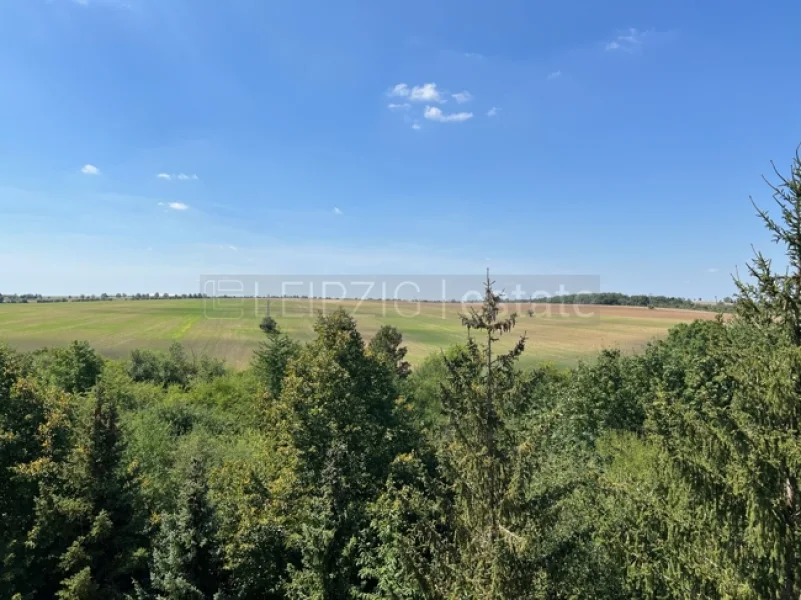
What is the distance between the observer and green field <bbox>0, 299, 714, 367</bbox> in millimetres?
60812

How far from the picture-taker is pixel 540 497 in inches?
324

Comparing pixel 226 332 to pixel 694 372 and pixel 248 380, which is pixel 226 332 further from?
pixel 694 372

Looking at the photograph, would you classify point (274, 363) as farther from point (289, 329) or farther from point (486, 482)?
point (289, 329)

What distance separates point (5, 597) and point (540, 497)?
1683cm

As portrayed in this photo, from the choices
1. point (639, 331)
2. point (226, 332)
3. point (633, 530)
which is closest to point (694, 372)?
point (633, 530)

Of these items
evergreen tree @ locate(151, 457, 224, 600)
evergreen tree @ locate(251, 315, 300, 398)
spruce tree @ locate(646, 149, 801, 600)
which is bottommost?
evergreen tree @ locate(151, 457, 224, 600)

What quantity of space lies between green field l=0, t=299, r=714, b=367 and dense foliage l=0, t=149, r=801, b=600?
97.6ft

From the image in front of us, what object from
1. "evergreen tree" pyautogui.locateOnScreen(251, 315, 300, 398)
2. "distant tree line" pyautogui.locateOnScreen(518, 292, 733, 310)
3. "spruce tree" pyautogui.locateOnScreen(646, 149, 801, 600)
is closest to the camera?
"spruce tree" pyautogui.locateOnScreen(646, 149, 801, 600)

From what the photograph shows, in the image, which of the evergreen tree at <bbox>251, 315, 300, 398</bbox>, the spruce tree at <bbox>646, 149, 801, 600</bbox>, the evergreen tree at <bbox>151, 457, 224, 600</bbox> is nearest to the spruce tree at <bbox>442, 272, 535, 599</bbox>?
the spruce tree at <bbox>646, 149, 801, 600</bbox>

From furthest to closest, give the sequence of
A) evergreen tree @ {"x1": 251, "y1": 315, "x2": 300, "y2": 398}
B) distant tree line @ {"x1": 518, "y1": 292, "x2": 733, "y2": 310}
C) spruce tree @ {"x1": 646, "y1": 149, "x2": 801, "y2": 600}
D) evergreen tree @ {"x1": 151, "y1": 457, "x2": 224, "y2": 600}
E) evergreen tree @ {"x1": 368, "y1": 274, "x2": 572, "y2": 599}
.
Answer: distant tree line @ {"x1": 518, "y1": 292, "x2": 733, "y2": 310}, evergreen tree @ {"x1": 251, "y1": 315, "x2": 300, "y2": 398}, evergreen tree @ {"x1": 151, "y1": 457, "x2": 224, "y2": 600}, evergreen tree @ {"x1": 368, "y1": 274, "x2": 572, "y2": 599}, spruce tree @ {"x1": 646, "y1": 149, "x2": 801, "y2": 600}

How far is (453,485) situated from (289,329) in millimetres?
66856

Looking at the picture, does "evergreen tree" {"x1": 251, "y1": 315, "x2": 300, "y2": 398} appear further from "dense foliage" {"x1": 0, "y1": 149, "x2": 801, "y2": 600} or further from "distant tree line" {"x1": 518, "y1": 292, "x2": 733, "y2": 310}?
"distant tree line" {"x1": 518, "y1": 292, "x2": 733, "y2": 310}

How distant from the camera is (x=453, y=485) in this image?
8.23 meters

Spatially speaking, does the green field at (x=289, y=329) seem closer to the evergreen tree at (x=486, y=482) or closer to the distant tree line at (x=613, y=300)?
the distant tree line at (x=613, y=300)
